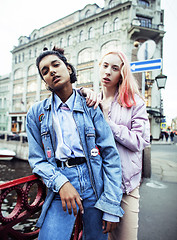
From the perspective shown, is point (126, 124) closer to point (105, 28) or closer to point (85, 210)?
point (85, 210)

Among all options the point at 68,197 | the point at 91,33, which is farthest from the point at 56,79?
the point at 91,33

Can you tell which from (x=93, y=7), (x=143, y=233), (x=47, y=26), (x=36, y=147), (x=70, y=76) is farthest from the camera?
(x=47, y=26)

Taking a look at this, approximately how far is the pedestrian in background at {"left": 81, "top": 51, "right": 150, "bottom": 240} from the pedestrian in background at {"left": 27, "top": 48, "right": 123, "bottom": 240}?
0.18 m

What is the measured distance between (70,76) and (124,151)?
1006 millimetres

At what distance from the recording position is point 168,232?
8.48ft

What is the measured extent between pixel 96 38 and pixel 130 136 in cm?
2656

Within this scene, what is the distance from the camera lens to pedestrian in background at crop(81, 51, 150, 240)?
1.55m

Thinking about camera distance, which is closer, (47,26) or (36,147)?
(36,147)

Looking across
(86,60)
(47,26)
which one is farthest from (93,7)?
(47,26)

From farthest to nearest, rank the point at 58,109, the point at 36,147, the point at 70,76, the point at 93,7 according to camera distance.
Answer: the point at 93,7 → the point at 70,76 → the point at 58,109 → the point at 36,147

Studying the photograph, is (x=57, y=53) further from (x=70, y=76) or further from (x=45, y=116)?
(x=45, y=116)

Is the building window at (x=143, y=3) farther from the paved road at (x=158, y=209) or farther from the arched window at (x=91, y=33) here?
the paved road at (x=158, y=209)

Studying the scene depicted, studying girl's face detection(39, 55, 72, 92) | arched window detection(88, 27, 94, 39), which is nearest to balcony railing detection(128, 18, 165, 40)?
arched window detection(88, 27, 94, 39)

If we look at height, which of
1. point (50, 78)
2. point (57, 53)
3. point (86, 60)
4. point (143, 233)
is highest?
point (86, 60)
